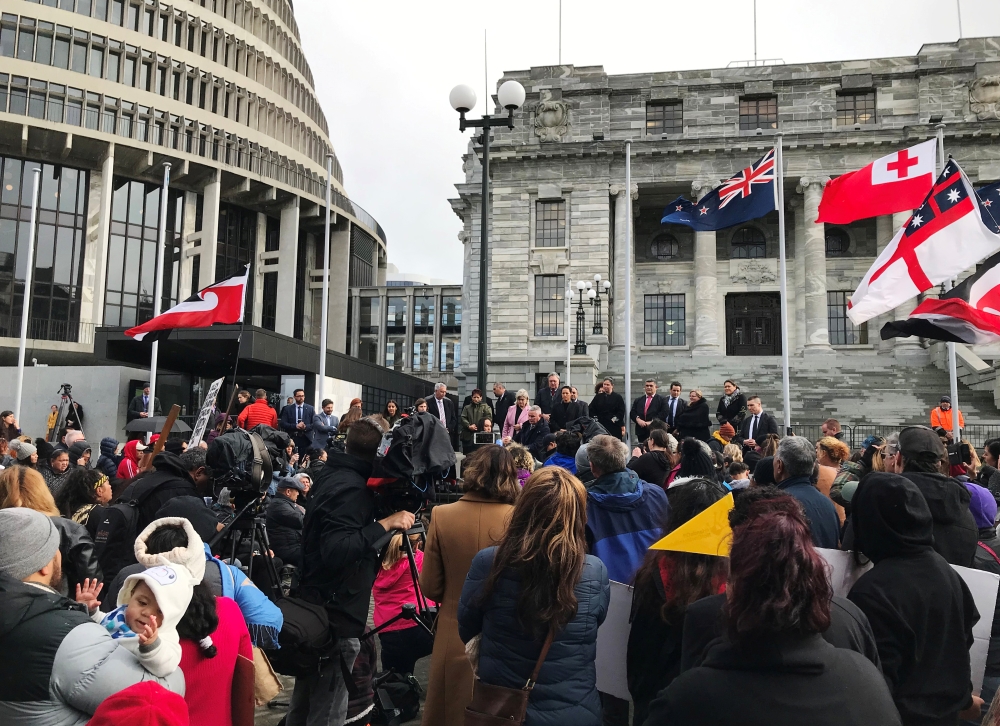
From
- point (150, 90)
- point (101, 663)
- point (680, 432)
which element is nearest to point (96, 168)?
point (150, 90)

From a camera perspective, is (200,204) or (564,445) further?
(200,204)

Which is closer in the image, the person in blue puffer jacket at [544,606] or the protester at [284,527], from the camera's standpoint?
the person in blue puffer jacket at [544,606]

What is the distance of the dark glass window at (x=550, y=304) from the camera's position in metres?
38.0

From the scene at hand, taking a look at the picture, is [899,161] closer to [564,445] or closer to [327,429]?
[564,445]

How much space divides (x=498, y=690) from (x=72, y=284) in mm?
48207

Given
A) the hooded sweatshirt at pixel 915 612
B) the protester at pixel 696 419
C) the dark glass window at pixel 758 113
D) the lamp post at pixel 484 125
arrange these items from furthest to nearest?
the dark glass window at pixel 758 113, the protester at pixel 696 419, the lamp post at pixel 484 125, the hooded sweatshirt at pixel 915 612

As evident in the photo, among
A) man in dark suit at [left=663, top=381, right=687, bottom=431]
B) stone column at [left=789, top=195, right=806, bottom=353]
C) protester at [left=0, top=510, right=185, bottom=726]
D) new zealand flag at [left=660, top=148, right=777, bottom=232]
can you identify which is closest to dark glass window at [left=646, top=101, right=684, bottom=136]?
stone column at [left=789, top=195, right=806, bottom=353]

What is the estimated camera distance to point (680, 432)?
1727cm

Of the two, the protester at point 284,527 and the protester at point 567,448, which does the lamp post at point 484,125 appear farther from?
the protester at point 284,527

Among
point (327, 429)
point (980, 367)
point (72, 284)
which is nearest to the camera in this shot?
point (327, 429)

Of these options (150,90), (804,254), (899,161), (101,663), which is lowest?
(101,663)

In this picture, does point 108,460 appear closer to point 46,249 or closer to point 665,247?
point 665,247

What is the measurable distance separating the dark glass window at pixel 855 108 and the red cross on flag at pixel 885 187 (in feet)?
82.8

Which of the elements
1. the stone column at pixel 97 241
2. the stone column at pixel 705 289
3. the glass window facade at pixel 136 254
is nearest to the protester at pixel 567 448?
the stone column at pixel 705 289
